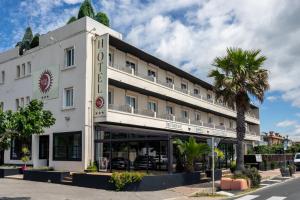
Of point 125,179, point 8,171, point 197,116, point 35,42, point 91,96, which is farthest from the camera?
point 197,116

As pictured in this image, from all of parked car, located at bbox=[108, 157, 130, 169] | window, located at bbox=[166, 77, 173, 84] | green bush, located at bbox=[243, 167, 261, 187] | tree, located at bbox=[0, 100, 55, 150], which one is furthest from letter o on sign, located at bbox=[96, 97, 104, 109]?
window, located at bbox=[166, 77, 173, 84]

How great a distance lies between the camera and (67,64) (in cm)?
3042

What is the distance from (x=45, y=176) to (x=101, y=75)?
25.2 ft

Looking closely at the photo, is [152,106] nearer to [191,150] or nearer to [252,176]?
[191,150]

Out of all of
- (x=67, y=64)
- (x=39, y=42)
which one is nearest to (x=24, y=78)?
(x=39, y=42)

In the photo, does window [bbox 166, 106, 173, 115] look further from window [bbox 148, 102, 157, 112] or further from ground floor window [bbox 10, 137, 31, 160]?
ground floor window [bbox 10, 137, 31, 160]

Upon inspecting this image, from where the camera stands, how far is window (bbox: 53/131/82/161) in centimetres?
2852

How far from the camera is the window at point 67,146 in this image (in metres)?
→ 28.5

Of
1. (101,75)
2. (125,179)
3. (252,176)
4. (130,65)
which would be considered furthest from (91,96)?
(252,176)

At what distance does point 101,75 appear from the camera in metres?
28.5

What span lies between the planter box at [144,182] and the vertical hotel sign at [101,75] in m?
5.66

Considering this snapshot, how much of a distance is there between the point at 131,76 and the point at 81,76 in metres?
4.12

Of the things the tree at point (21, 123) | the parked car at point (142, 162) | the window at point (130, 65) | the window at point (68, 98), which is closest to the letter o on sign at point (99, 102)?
the window at point (68, 98)

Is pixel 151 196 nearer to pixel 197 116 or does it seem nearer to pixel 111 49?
pixel 111 49
